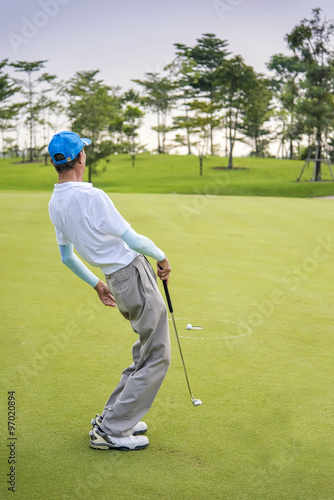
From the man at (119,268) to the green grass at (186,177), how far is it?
127 feet

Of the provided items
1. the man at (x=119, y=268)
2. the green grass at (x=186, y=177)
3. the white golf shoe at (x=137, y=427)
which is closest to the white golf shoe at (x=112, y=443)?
the man at (x=119, y=268)

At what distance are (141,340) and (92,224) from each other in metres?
0.82

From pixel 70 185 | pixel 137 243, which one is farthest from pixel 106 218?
pixel 70 185

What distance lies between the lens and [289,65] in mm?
81875

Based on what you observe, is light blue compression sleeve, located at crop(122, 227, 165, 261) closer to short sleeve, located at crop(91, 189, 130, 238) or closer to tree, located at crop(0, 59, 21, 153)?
short sleeve, located at crop(91, 189, 130, 238)

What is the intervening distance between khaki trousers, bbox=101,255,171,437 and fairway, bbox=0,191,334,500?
23 centimetres

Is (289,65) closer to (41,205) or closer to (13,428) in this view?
(41,205)

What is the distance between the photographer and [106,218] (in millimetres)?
3736

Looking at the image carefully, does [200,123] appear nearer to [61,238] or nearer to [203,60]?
[203,60]

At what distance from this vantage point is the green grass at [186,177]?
43.8 metres

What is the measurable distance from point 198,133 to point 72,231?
2171 inches

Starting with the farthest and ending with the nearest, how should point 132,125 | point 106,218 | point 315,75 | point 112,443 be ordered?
point 132,125 → point 315,75 → point 112,443 → point 106,218

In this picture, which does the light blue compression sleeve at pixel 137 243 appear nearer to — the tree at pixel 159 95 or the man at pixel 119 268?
the man at pixel 119 268

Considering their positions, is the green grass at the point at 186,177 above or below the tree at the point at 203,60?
below
